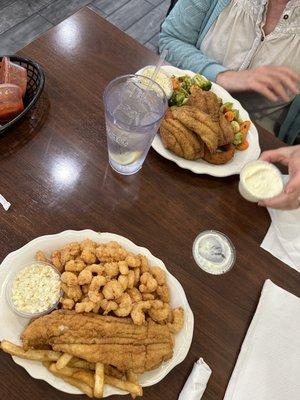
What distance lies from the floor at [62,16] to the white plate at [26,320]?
2072 mm

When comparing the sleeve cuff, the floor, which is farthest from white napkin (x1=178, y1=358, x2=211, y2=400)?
the floor

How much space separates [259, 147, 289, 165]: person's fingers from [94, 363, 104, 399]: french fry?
798 millimetres

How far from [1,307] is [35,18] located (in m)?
2.56

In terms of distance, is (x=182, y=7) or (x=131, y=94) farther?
(x=182, y=7)

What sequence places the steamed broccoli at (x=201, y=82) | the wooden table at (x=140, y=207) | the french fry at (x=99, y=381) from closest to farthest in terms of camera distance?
the french fry at (x=99, y=381) < the wooden table at (x=140, y=207) < the steamed broccoli at (x=201, y=82)

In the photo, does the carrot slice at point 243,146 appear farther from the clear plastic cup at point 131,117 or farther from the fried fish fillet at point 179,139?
the clear plastic cup at point 131,117

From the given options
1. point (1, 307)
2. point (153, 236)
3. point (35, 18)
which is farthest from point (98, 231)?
point (35, 18)

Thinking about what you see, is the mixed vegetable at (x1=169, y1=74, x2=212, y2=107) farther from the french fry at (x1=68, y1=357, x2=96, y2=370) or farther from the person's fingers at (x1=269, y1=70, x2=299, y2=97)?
the french fry at (x1=68, y1=357, x2=96, y2=370)

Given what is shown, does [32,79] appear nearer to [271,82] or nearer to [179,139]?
[179,139]

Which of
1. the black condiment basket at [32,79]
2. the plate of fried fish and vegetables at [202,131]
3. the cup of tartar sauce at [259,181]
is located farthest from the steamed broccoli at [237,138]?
the black condiment basket at [32,79]

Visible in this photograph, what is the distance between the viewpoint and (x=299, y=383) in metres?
1.01

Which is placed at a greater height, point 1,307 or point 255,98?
point 255,98

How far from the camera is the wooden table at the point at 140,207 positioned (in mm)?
1068

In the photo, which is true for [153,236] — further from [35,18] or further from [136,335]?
[35,18]
